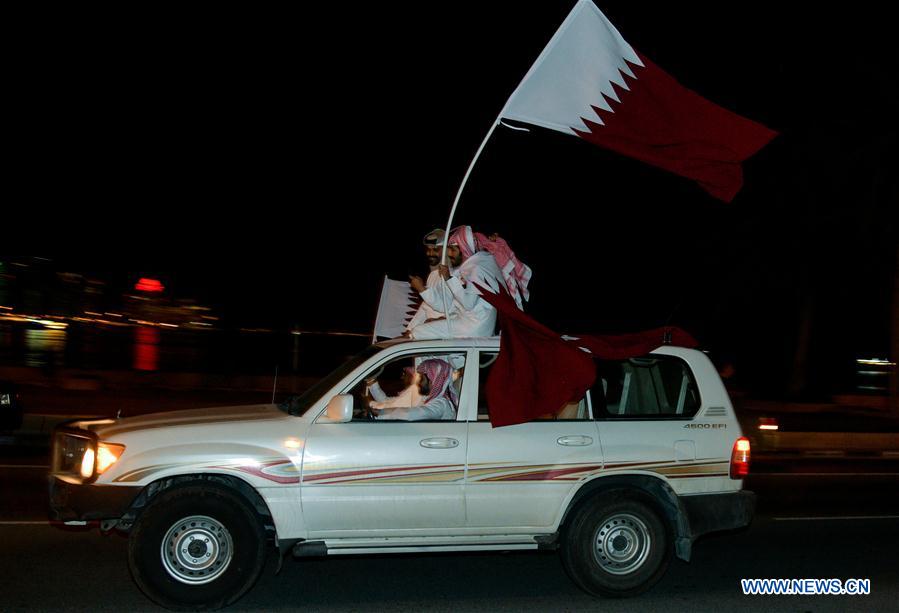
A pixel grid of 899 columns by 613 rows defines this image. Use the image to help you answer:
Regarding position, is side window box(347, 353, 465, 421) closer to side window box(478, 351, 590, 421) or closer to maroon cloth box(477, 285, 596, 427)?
side window box(478, 351, 590, 421)

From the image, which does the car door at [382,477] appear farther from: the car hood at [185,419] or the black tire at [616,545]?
the black tire at [616,545]

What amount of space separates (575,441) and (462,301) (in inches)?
58.1

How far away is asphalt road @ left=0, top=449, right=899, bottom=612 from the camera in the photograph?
6.49 m

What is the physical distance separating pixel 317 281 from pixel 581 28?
39623 mm

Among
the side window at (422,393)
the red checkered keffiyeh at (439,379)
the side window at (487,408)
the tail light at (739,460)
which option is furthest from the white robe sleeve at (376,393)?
the tail light at (739,460)

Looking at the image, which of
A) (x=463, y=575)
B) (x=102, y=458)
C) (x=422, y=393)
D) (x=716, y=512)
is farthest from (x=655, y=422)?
(x=102, y=458)

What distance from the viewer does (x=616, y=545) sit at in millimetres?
6750

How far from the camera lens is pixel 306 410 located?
6.50 meters

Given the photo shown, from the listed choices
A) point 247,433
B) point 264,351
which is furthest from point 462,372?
point 264,351

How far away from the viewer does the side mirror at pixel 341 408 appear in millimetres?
6219

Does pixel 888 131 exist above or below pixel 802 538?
above

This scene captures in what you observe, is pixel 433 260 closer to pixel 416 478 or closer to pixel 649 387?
pixel 649 387

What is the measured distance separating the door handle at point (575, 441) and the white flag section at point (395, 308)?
288cm

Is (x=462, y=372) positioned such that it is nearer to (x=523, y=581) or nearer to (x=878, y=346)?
(x=523, y=581)
